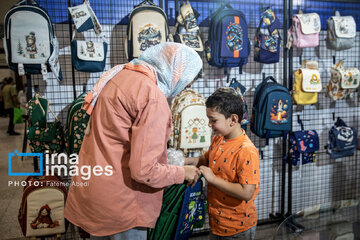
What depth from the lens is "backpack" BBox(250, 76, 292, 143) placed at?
2980 mm

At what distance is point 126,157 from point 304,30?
253 cm

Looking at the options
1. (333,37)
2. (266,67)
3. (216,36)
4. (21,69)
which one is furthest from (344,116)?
(21,69)

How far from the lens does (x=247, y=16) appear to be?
3193 millimetres

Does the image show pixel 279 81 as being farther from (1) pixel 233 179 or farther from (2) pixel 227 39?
(1) pixel 233 179

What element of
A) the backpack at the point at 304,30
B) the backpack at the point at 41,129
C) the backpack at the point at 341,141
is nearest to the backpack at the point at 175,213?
the backpack at the point at 41,129

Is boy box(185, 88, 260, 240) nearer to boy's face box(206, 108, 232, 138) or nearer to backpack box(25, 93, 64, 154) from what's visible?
boy's face box(206, 108, 232, 138)

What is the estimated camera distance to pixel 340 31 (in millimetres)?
3281

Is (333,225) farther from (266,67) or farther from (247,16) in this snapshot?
(247,16)

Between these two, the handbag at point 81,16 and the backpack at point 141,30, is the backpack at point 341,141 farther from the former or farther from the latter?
the handbag at point 81,16

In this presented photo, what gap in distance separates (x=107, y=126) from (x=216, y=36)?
1.79 meters

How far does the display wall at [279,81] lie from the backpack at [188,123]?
0.52 metres

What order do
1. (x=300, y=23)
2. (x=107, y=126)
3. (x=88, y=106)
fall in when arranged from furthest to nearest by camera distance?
(x=300, y=23) → (x=88, y=106) → (x=107, y=126)

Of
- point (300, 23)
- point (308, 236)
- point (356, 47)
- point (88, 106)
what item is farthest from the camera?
point (356, 47)

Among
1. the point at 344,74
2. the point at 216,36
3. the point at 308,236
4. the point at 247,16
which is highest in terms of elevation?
the point at 247,16
